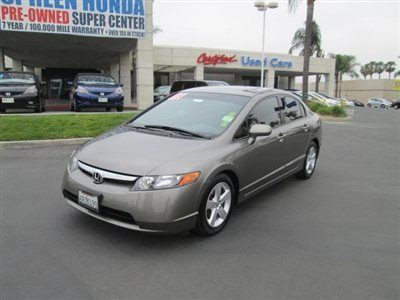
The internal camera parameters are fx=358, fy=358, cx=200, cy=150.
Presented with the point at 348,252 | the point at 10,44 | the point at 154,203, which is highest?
the point at 10,44

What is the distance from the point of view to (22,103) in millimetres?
12008

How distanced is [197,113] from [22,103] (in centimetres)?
952

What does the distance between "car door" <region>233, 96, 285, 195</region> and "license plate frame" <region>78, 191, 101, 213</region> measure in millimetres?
1555

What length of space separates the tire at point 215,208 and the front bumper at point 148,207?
0.14 metres

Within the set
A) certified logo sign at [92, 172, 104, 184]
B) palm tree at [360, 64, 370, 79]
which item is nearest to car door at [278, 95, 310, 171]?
certified logo sign at [92, 172, 104, 184]

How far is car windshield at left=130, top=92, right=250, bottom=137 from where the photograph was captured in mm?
4348

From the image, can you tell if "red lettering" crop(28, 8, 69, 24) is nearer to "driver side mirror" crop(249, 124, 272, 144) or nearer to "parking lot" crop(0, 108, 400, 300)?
"parking lot" crop(0, 108, 400, 300)

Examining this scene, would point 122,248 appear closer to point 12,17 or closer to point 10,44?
point 12,17

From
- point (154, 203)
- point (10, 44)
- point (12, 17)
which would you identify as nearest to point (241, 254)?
point (154, 203)

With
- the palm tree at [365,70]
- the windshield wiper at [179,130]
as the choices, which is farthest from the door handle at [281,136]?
the palm tree at [365,70]

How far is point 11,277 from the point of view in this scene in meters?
2.99

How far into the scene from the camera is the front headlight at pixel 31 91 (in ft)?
39.6

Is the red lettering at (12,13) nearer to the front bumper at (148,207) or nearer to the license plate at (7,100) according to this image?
the license plate at (7,100)

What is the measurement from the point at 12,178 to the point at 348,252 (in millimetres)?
5026
